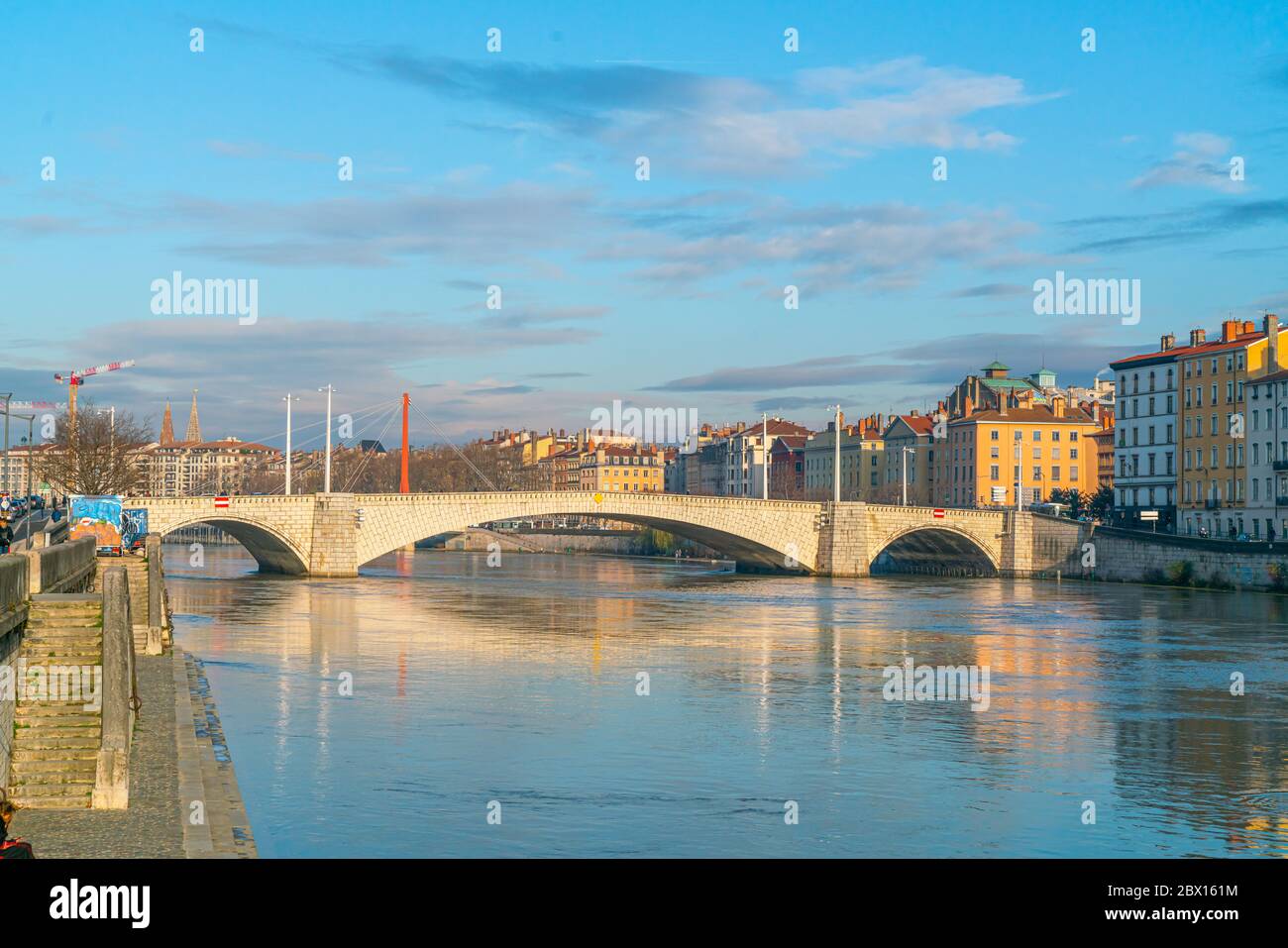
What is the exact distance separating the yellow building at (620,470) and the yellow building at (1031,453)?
61760mm

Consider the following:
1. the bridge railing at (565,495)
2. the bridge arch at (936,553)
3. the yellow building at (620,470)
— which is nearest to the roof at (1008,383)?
the bridge arch at (936,553)

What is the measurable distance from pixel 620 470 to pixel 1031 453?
229 feet

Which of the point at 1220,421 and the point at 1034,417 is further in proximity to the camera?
the point at 1034,417

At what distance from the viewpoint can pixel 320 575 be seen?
64.3m

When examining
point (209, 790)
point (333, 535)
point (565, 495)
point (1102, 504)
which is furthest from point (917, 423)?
point (209, 790)

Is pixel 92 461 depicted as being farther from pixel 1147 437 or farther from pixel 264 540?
pixel 1147 437

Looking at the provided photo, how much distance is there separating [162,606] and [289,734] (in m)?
12.0

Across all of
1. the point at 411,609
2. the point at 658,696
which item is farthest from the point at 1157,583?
the point at 658,696

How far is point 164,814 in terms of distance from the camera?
46.6 ft

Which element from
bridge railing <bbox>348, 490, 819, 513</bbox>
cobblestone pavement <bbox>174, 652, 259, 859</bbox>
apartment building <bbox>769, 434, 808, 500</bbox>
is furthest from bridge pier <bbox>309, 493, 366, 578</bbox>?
apartment building <bbox>769, 434, 808, 500</bbox>

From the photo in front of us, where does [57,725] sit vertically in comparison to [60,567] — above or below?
below

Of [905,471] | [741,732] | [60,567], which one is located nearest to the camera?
[60,567]

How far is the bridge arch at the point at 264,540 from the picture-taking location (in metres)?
59.5

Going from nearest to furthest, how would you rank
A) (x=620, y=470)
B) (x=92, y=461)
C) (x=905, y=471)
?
(x=92, y=461) < (x=905, y=471) < (x=620, y=470)
